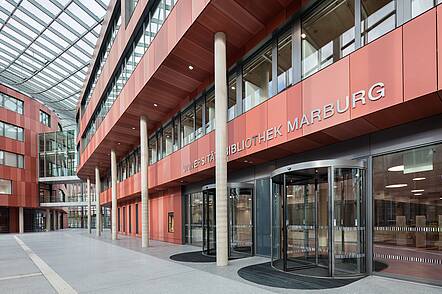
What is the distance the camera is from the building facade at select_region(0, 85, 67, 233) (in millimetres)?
39250

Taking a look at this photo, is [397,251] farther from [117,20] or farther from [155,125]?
[117,20]

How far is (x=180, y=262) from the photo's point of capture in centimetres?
1121

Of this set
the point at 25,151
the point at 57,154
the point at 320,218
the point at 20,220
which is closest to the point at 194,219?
the point at 320,218

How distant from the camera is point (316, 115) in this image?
8.47m

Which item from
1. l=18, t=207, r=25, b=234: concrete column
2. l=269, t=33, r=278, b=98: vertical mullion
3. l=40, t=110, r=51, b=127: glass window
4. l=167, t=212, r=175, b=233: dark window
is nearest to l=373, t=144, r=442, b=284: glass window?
l=269, t=33, r=278, b=98: vertical mullion

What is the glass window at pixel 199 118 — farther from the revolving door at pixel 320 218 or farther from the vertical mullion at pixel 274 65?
the revolving door at pixel 320 218

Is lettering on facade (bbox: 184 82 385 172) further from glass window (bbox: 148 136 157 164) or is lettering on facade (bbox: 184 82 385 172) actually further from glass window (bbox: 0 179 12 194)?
glass window (bbox: 0 179 12 194)

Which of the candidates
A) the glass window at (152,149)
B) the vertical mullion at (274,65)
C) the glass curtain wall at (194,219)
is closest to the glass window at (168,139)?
the glass window at (152,149)

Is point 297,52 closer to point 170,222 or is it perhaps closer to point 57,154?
point 170,222

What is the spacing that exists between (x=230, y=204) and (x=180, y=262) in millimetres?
2889

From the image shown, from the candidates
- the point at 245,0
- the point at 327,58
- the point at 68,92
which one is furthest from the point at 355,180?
the point at 68,92

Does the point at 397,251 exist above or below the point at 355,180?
below

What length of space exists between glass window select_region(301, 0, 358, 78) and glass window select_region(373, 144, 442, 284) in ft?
9.36

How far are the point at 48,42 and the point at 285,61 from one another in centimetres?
2352
